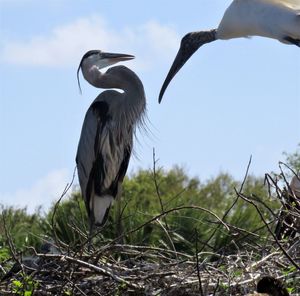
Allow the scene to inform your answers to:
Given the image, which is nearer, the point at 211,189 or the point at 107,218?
the point at 107,218

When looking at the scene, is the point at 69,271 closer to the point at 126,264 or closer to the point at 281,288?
the point at 126,264

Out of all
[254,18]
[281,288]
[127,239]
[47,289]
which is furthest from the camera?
[127,239]

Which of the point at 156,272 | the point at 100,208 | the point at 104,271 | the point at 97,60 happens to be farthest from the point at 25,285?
the point at 97,60

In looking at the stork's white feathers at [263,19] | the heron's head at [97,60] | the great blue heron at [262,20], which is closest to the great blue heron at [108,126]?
the heron's head at [97,60]

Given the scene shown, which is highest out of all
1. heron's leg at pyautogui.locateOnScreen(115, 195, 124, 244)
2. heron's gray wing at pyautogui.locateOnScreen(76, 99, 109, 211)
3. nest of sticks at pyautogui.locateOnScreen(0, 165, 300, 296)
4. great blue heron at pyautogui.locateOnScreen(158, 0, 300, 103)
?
great blue heron at pyautogui.locateOnScreen(158, 0, 300, 103)

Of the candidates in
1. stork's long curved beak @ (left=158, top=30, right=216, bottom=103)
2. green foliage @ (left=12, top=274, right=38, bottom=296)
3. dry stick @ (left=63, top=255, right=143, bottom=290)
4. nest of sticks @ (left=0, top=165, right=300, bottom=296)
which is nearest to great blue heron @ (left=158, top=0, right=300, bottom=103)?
stork's long curved beak @ (left=158, top=30, right=216, bottom=103)

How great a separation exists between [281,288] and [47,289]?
136 cm

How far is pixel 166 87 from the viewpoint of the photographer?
10250mm

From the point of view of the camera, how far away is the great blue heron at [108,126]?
10.1 metres

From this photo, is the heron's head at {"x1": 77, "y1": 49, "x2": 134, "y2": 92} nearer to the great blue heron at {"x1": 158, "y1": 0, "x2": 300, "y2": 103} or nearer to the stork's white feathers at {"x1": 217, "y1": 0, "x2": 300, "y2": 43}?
the great blue heron at {"x1": 158, "y1": 0, "x2": 300, "y2": 103}

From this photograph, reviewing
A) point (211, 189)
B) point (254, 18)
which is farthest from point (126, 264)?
point (211, 189)

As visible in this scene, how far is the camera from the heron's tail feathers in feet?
Answer: 32.7

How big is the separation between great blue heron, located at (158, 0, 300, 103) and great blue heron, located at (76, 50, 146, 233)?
35.1 inches

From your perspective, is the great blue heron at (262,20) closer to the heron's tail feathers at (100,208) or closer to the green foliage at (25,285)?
the heron's tail feathers at (100,208)
